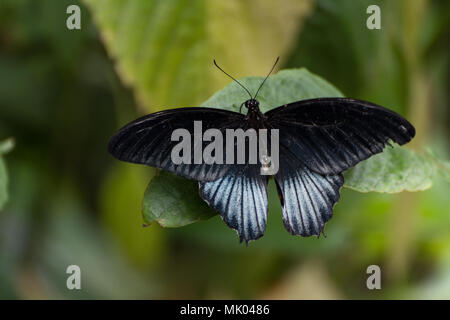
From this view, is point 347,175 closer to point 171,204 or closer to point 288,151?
point 288,151

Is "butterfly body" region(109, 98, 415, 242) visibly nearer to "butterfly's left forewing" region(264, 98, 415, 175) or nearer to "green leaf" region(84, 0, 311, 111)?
"butterfly's left forewing" region(264, 98, 415, 175)

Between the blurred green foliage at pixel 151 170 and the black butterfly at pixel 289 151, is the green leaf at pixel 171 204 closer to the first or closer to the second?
the black butterfly at pixel 289 151

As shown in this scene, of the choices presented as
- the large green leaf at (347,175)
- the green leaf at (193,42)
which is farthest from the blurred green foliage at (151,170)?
the large green leaf at (347,175)

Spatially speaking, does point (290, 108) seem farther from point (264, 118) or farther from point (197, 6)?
point (197, 6)

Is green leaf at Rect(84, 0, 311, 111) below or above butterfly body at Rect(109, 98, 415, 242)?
above

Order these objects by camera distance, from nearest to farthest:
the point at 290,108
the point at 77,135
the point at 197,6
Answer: the point at 290,108, the point at 197,6, the point at 77,135

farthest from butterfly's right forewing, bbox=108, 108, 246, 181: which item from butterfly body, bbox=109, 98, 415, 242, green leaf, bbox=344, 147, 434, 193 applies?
green leaf, bbox=344, 147, 434, 193

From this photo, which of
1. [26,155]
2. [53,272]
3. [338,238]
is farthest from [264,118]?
[53,272]
